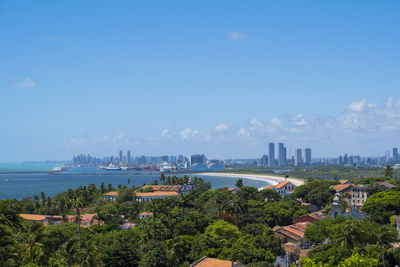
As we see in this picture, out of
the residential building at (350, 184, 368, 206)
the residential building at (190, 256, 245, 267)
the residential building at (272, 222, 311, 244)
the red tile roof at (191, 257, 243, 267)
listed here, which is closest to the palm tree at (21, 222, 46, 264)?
the residential building at (190, 256, 245, 267)

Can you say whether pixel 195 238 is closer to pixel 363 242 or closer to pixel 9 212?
pixel 363 242

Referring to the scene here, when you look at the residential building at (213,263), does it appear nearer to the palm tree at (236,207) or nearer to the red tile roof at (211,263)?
the red tile roof at (211,263)

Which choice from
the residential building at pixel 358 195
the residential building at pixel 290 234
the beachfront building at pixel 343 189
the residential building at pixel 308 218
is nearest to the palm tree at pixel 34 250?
the residential building at pixel 290 234

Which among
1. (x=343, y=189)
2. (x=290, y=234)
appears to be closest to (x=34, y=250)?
(x=290, y=234)

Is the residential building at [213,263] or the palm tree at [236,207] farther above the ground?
the palm tree at [236,207]

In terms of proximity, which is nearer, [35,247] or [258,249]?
[35,247]

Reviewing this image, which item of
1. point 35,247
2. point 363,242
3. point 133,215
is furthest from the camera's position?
point 133,215

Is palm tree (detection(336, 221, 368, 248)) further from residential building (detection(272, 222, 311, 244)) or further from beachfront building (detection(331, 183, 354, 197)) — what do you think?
beachfront building (detection(331, 183, 354, 197))

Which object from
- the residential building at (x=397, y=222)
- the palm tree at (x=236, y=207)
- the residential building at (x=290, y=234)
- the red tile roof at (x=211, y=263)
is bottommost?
the residential building at (x=290, y=234)

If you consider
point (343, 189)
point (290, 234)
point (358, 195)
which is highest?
Answer: point (343, 189)

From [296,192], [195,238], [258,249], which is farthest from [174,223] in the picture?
[296,192]

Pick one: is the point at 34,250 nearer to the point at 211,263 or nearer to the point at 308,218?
the point at 211,263
